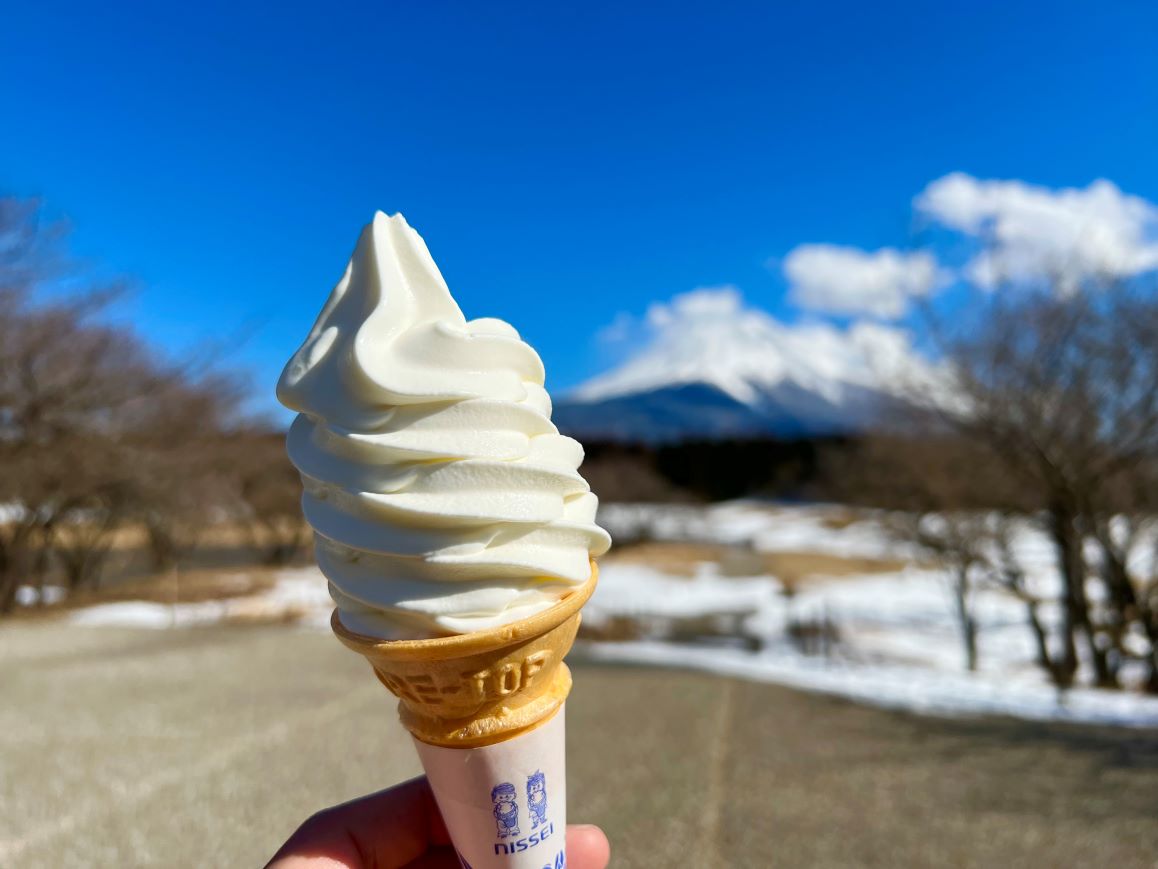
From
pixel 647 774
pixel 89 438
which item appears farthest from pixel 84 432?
Result: pixel 647 774

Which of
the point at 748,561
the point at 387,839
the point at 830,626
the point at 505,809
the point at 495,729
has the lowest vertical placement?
the point at 830,626

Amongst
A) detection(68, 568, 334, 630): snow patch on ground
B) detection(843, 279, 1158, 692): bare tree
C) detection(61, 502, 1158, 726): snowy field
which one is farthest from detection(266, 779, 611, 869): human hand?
detection(68, 568, 334, 630): snow patch on ground

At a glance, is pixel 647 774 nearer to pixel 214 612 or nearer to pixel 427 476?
pixel 427 476

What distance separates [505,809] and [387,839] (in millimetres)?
415

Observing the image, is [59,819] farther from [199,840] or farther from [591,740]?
[591,740]

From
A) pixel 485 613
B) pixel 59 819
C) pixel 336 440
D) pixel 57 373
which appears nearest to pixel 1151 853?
pixel 485 613

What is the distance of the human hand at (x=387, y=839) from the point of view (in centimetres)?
185

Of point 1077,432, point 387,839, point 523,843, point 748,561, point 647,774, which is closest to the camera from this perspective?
point 523,843

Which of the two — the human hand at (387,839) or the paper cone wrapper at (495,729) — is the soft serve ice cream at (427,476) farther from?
the human hand at (387,839)

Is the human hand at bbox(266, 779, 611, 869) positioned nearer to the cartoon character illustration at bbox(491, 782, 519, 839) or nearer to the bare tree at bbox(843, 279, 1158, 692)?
the cartoon character illustration at bbox(491, 782, 519, 839)

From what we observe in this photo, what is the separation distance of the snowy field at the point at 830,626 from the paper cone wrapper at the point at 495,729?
6327mm

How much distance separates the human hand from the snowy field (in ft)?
19.6

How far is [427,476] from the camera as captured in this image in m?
1.85

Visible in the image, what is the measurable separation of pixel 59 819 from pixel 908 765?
5.88 meters
